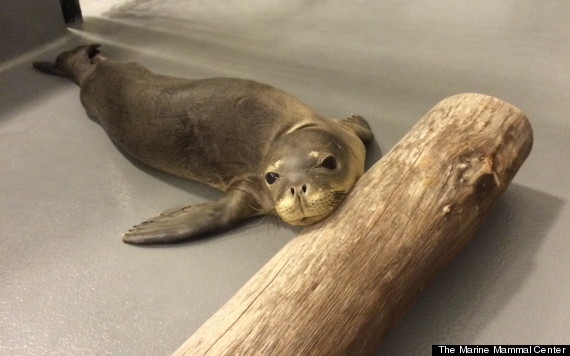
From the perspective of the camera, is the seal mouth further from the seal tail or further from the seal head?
the seal tail

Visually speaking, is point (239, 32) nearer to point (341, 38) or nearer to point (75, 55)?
point (341, 38)

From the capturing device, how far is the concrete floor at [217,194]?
Answer: 4.81 feet

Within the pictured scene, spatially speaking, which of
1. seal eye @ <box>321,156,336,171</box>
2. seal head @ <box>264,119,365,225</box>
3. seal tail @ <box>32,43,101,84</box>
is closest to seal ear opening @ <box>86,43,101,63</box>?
seal tail @ <box>32,43,101,84</box>

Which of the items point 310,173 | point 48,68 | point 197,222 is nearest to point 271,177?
point 310,173

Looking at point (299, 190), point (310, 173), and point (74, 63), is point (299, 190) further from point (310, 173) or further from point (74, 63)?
point (74, 63)

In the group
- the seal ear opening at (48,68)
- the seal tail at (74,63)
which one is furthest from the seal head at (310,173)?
the seal ear opening at (48,68)

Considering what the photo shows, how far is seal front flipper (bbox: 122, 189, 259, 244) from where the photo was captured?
1.71 meters

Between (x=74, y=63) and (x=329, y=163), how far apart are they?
5.56 feet

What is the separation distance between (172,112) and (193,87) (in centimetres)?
12

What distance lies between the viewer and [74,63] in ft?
8.73

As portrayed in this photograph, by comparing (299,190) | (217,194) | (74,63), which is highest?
(299,190)

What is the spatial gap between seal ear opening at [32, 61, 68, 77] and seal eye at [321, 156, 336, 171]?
176 centimetres

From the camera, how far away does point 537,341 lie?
4.35 feet

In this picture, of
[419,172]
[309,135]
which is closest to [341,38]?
[309,135]
